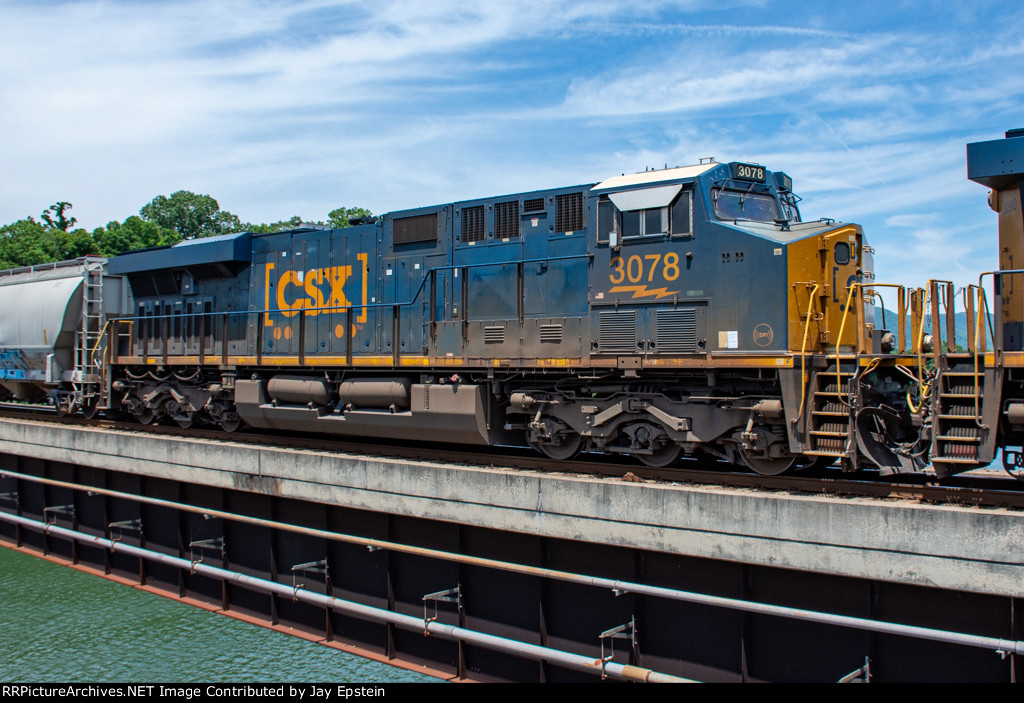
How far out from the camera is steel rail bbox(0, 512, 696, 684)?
6.85m

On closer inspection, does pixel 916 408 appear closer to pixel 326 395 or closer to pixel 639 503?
pixel 639 503

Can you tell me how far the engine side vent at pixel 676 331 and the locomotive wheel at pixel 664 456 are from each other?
1206 mm

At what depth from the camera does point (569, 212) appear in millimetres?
11289

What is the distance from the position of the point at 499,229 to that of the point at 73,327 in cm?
1157

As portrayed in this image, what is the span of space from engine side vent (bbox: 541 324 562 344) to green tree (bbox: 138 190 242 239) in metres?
72.6

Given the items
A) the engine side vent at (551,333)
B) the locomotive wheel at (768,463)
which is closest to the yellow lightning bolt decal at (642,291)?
the engine side vent at (551,333)

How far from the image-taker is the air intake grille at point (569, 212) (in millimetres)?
Answer: 11172

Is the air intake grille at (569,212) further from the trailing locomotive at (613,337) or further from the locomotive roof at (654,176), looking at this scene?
the locomotive roof at (654,176)

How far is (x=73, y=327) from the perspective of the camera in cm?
1816

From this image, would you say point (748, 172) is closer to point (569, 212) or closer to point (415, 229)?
point (569, 212)

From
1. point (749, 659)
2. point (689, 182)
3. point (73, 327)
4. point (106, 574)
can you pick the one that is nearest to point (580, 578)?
point (749, 659)

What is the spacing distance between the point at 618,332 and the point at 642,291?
63 cm

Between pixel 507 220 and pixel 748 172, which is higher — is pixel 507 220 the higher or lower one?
the lower one

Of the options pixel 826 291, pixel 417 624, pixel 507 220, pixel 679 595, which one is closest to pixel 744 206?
pixel 826 291
